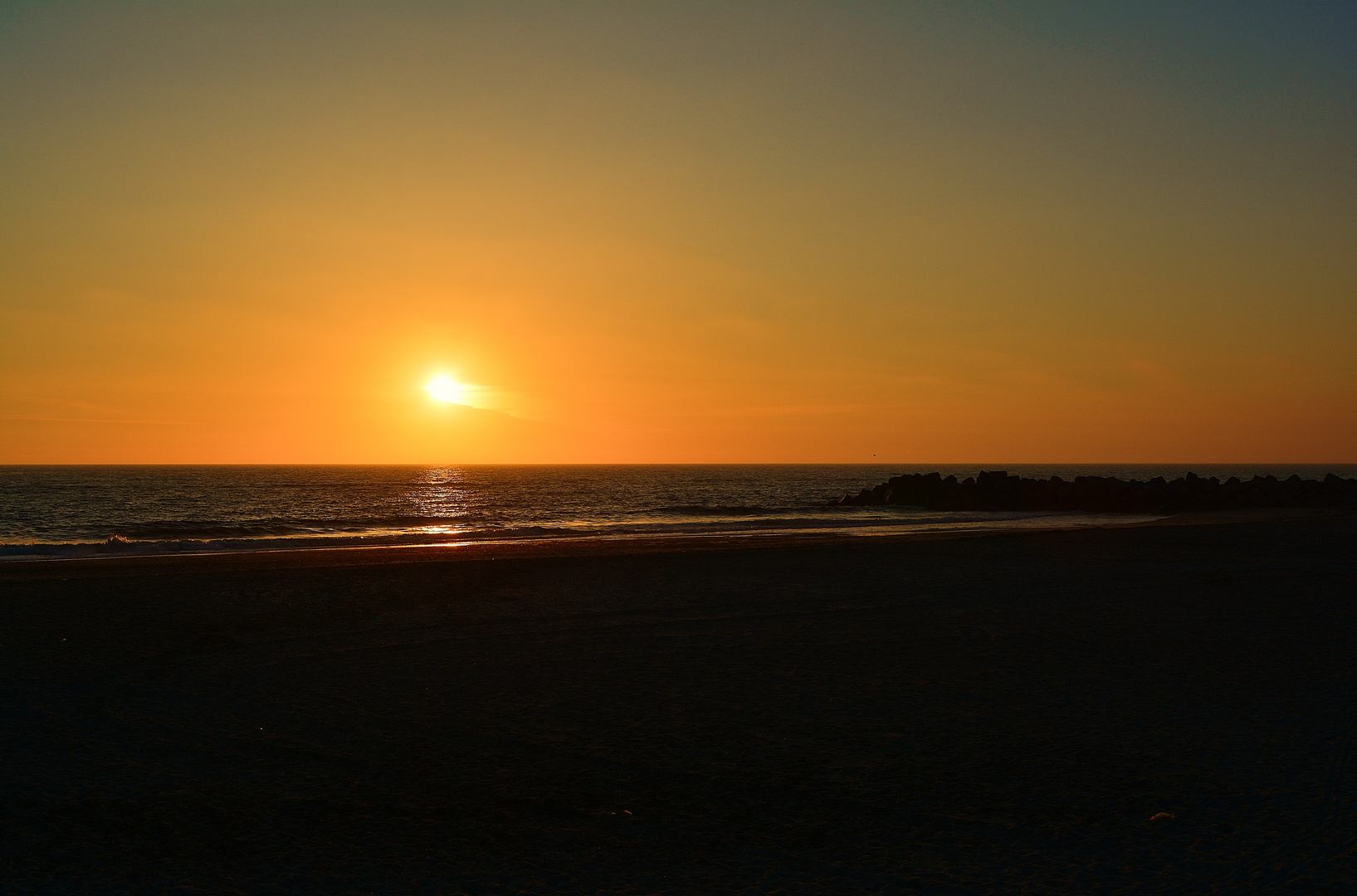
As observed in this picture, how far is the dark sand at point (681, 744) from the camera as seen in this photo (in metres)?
5.25

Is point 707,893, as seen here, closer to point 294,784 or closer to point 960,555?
point 294,784

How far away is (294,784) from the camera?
6.62m

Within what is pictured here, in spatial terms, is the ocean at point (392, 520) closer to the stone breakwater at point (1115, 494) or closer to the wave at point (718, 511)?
the wave at point (718, 511)

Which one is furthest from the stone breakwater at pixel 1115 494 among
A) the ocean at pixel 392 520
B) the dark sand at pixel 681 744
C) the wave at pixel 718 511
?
the dark sand at pixel 681 744

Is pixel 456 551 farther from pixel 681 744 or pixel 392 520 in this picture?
pixel 392 520

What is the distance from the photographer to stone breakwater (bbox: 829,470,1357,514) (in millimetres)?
51469

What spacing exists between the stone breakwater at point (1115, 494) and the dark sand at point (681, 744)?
4035 centimetres

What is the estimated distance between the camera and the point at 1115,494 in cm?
5466

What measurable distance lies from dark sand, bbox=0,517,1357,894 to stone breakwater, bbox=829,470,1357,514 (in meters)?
40.3

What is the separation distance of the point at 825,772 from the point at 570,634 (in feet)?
20.7

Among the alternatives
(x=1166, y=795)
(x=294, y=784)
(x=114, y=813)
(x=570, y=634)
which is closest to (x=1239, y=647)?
(x=1166, y=795)

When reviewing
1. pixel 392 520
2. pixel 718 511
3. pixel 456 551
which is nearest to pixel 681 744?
pixel 456 551

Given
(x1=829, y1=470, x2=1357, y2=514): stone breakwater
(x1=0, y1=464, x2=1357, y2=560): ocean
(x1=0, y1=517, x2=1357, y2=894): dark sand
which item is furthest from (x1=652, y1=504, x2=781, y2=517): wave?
(x1=0, y1=517, x2=1357, y2=894): dark sand

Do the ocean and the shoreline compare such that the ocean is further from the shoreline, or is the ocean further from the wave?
the shoreline
